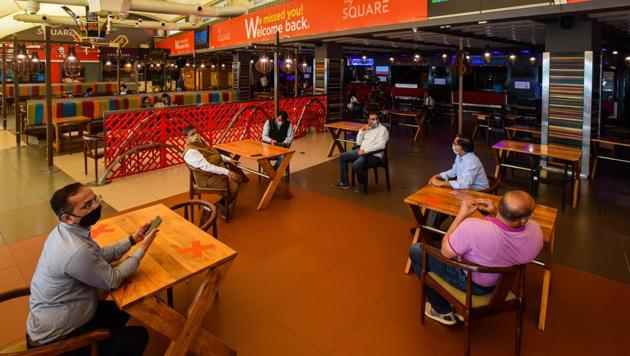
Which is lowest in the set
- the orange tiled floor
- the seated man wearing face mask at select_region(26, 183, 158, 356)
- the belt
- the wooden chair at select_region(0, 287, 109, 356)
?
the orange tiled floor

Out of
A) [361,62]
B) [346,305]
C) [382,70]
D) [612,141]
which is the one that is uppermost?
[361,62]

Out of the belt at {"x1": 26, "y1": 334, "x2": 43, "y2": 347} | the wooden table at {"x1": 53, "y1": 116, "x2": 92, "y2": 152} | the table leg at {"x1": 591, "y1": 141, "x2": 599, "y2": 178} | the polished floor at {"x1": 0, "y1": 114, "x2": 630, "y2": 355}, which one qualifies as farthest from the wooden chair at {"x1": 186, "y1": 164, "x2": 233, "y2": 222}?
the table leg at {"x1": 591, "y1": 141, "x2": 599, "y2": 178}

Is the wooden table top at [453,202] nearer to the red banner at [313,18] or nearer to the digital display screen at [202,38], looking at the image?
the red banner at [313,18]

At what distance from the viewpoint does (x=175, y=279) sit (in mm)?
2057

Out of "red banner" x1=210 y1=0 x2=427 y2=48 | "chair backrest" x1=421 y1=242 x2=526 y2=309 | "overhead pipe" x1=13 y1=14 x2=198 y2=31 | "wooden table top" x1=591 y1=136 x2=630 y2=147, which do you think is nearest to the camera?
"chair backrest" x1=421 y1=242 x2=526 y2=309

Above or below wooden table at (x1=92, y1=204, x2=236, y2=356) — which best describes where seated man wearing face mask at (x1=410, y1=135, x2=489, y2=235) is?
above

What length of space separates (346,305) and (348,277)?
44 cm

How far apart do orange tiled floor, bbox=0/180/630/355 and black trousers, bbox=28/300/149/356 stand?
1.51 ft

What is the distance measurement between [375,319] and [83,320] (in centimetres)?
188

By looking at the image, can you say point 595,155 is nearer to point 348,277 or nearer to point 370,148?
point 370,148

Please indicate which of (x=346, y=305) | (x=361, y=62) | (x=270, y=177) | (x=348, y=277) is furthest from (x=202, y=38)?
(x=346, y=305)

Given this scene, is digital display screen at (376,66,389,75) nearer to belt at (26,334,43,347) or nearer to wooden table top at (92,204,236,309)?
wooden table top at (92,204,236,309)

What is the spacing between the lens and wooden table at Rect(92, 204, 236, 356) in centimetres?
200

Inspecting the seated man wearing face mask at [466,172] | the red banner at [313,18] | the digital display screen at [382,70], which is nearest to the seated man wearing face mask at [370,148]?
the seated man wearing face mask at [466,172]
